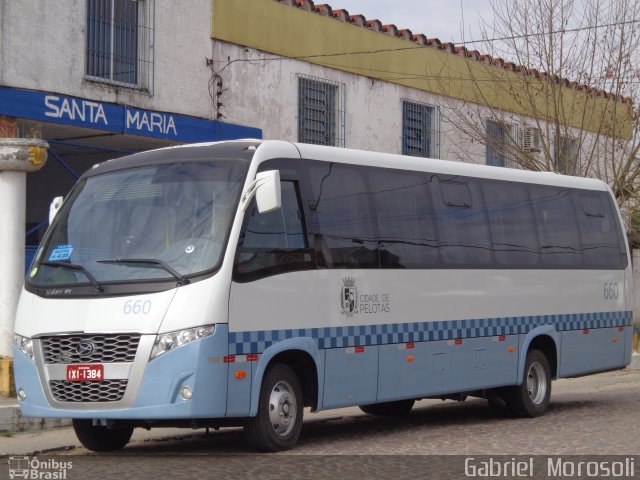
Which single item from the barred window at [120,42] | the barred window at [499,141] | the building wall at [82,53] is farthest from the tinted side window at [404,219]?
the barred window at [499,141]

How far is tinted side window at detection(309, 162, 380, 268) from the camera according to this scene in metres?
11.8

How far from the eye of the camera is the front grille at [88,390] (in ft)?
34.0

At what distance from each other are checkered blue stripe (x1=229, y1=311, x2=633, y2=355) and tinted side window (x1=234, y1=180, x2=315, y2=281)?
564mm

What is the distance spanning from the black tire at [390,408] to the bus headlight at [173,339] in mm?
4998

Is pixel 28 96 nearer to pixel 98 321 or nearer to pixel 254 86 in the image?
pixel 254 86

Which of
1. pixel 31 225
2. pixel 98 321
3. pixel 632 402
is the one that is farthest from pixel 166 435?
pixel 31 225

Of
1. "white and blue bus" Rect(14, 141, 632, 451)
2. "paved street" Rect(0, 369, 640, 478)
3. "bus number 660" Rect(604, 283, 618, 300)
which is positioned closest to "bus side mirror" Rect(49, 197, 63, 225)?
"white and blue bus" Rect(14, 141, 632, 451)

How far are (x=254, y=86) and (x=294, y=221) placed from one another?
11.0m

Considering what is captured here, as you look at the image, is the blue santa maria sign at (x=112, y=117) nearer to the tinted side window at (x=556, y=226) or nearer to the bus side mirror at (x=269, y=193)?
the tinted side window at (x=556, y=226)

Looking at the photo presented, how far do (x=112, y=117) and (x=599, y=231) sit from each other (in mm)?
7537

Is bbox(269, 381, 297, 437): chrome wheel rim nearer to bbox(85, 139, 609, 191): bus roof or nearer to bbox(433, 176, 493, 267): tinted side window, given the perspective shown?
bbox(85, 139, 609, 191): bus roof

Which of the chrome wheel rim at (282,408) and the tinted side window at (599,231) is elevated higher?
the tinted side window at (599,231)

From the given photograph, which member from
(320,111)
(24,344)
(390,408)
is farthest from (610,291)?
(320,111)

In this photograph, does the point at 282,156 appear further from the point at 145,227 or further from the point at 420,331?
the point at 420,331
